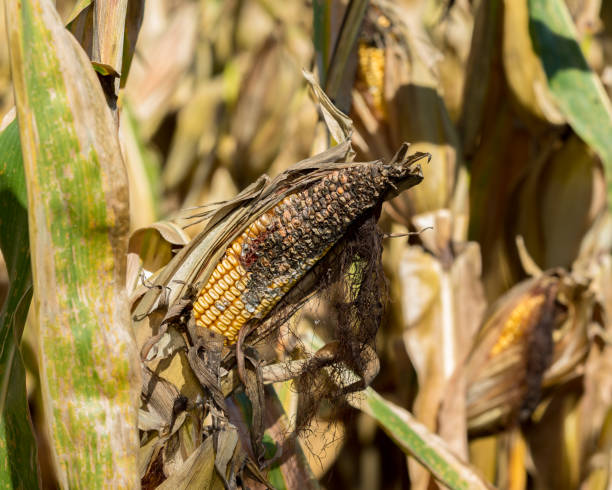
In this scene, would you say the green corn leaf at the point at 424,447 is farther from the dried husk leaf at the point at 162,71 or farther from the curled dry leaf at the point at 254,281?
the dried husk leaf at the point at 162,71

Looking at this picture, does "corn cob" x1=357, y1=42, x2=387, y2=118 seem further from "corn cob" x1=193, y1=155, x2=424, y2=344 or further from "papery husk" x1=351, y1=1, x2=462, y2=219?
"corn cob" x1=193, y1=155, x2=424, y2=344

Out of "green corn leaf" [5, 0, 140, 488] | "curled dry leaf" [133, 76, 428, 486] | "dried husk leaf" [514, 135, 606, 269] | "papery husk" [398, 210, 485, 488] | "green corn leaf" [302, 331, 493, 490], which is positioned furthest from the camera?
"dried husk leaf" [514, 135, 606, 269]

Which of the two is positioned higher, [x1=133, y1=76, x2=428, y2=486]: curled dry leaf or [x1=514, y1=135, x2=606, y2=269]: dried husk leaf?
[x1=133, y1=76, x2=428, y2=486]: curled dry leaf

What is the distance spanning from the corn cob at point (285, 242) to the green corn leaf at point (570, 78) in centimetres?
79

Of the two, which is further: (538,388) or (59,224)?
(538,388)

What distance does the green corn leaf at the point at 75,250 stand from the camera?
0.54 metres

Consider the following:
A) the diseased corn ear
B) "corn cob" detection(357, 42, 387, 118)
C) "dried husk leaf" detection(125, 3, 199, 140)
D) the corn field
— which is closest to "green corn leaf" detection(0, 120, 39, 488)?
the corn field

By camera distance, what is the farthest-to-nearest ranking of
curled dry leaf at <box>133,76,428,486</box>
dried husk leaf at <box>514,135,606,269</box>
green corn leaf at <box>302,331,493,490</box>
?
1. dried husk leaf at <box>514,135,606,269</box>
2. green corn leaf at <box>302,331,493,490</box>
3. curled dry leaf at <box>133,76,428,486</box>

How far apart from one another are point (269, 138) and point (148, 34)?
0.61 metres

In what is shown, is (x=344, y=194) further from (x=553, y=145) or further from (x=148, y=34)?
(x=148, y=34)

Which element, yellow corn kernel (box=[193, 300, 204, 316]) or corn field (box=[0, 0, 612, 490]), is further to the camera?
yellow corn kernel (box=[193, 300, 204, 316])

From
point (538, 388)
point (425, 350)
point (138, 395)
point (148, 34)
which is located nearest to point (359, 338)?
point (138, 395)

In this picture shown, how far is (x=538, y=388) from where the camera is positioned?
1267 millimetres

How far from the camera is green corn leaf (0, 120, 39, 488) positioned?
65 cm
